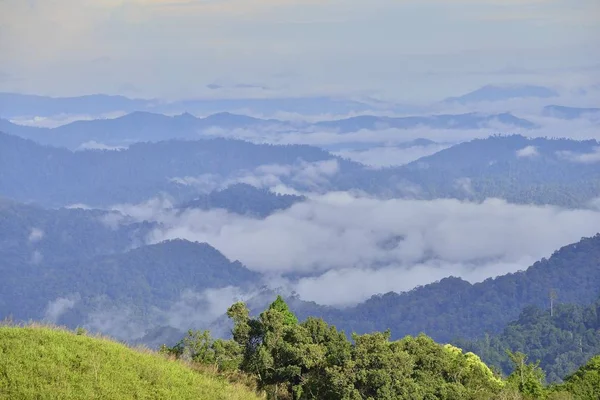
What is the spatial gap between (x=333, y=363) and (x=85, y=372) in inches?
404

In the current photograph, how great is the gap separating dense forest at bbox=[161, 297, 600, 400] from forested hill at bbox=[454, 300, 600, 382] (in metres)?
105

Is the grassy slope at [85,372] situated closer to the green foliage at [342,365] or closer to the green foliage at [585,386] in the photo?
the green foliage at [342,365]

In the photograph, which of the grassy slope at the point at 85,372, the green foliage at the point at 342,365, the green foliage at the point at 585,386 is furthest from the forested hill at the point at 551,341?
the grassy slope at the point at 85,372

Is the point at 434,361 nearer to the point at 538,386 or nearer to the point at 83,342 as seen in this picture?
the point at 538,386

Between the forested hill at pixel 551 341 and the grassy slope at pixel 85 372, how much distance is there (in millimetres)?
116921

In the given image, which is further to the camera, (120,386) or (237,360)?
(237,360)

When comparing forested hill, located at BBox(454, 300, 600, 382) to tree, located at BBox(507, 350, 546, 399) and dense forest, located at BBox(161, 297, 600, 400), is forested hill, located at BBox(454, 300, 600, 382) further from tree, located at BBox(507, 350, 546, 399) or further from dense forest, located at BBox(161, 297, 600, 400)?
dense forest, located at BBox(161, 297, 600, 400)

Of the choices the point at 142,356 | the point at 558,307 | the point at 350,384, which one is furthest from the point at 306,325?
the point at 558,307

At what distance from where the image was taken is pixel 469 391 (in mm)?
29875

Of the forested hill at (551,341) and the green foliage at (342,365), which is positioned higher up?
the green foliage at (342,365)

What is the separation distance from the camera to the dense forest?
27094 millimetres

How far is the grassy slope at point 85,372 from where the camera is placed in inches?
748

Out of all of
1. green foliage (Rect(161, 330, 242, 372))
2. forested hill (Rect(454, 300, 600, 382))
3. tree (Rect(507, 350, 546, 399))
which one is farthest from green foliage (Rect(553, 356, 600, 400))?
forested hill (Rect(454, 300, 600, 382))

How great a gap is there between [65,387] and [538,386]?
23.4m
